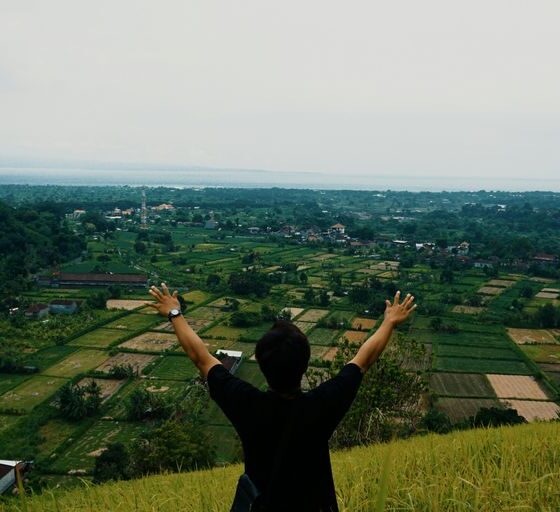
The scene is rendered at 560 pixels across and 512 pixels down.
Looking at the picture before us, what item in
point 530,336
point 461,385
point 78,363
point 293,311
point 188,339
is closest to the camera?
point 188,339

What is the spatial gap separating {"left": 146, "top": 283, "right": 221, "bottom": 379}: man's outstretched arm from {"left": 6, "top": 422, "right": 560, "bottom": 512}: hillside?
1297mm

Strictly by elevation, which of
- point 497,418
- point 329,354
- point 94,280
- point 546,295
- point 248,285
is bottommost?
point 546,295

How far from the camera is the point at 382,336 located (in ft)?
7.74

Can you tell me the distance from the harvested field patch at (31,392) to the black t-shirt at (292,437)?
19064mm

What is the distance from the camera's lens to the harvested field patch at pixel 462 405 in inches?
754

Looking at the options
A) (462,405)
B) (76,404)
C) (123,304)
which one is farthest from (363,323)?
(76,404)

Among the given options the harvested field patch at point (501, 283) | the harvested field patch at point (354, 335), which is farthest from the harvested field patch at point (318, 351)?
the harvested field patch at point (501, 283)

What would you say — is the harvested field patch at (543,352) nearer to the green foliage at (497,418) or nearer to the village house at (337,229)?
the green foliage at (497,418)

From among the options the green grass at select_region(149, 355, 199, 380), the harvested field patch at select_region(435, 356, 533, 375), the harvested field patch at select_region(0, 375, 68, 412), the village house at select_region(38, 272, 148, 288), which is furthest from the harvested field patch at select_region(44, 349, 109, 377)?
the harvested field patch at select_region(435, 356, 533, 375)

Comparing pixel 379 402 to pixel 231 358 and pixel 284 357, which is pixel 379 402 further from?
pixel 231 358

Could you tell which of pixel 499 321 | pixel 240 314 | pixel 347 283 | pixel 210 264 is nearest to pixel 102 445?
pixel 240 314

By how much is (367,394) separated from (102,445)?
9429mm

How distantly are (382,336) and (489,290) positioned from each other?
4241cm

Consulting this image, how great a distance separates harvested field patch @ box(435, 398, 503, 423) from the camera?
754 inches
